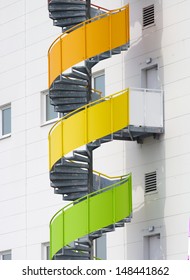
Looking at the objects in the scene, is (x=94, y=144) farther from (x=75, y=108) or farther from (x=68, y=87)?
(x=68, y=87)

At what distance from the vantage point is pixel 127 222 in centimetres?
2812

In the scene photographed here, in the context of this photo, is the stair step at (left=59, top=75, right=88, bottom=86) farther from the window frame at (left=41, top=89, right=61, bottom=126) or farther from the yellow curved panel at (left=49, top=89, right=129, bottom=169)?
the window frame at (left=41, top=89, right=61, bottom=126)

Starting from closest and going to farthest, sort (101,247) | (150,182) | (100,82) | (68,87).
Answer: (150,182)
(68,87)
(101,247)
(100,82)

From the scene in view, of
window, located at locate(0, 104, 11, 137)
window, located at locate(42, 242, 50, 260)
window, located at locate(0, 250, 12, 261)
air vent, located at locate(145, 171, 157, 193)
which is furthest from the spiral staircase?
window, located at locate(0, 104, 11, 137)

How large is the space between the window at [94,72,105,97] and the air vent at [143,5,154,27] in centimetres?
234

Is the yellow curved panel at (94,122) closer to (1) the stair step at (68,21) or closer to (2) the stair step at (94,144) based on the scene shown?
(2) the stair step at (94,144)

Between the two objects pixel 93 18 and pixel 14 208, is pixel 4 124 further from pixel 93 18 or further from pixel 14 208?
pixel 93 18

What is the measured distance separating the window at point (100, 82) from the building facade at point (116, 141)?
26mm

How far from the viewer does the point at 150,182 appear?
93.6 feet

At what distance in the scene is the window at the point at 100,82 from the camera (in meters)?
31.1

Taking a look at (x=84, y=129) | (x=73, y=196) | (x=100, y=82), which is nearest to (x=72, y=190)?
(x=73, y=196)

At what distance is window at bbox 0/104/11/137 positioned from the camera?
35.0 m

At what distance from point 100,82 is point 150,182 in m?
3.96

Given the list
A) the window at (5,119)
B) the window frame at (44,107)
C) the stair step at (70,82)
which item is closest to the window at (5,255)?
the window at (5,119)
